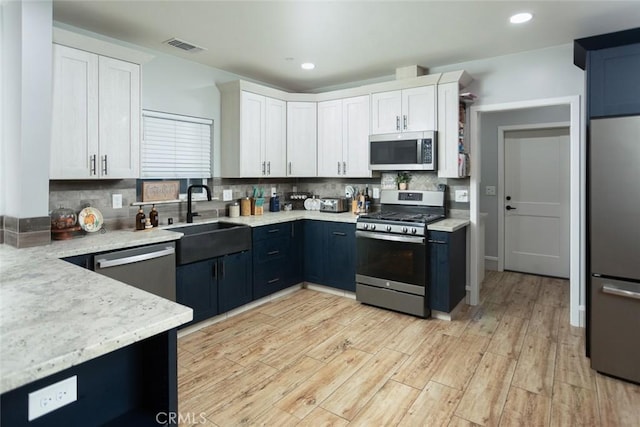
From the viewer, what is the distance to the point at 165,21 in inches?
116

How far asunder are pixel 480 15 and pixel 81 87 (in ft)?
9.80

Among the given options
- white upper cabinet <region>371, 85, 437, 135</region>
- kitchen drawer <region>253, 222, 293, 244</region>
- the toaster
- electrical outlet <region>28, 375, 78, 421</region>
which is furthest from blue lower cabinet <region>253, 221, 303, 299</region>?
electrical outlet <region>28, 375, 78, 421</region>

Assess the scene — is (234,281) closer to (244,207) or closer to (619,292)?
(244,207)

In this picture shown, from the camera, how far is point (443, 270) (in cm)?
350

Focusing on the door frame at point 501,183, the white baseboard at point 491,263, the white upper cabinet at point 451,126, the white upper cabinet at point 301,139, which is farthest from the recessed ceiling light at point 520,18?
the white baseboard at point 491,263

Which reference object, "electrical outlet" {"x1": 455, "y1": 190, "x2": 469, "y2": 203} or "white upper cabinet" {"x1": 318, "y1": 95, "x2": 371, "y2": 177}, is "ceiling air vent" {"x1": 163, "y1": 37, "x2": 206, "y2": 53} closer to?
"white upper cabinet" {"x1": 318, "y1": 95, "x2": 371, "y2": 177}

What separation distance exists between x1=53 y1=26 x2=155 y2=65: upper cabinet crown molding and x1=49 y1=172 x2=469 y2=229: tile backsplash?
1.02 meters

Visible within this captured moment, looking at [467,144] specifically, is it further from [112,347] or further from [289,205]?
[112,347]

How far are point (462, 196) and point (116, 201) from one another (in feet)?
10.9

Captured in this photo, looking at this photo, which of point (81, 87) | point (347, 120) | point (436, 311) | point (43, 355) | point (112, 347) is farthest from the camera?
point (347, 120)

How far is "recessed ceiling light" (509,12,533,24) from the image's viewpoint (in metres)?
2.80

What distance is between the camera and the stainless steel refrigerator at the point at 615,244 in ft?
8.04

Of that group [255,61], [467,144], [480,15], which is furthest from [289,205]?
[480,15]

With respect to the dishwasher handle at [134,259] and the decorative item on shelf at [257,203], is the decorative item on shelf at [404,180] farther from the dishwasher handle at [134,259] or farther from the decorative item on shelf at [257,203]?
the dishwasher handle at [134,259]
